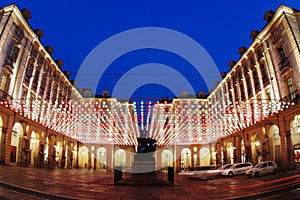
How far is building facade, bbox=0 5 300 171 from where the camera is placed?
78.6 ft

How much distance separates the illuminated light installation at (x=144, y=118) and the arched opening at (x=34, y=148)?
198 centimetres

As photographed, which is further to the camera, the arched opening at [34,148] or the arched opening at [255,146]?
the arched opening at [34,148]

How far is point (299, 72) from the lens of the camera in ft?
73.6

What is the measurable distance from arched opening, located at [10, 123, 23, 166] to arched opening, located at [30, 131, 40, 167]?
117 inches

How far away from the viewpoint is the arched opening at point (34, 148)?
3244cm

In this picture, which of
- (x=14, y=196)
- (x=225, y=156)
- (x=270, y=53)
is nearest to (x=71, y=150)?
(x=225, y=156)

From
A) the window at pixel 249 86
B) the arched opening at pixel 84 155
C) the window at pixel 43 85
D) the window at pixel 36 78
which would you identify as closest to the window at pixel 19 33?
the window at pixel 36 78

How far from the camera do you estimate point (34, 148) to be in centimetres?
3309

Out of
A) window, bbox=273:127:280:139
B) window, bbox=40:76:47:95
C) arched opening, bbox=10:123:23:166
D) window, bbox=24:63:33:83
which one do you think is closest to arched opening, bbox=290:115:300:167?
window, bbox=273:127:280:139

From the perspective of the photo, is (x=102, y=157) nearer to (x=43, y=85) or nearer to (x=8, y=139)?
(x=43, y=85)

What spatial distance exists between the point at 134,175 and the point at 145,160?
1332 mm

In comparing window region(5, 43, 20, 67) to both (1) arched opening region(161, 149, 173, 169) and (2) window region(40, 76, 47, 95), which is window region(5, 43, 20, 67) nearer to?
(2) window region(40, 76, 47, 95)

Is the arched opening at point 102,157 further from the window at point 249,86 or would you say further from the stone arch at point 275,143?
the stone arch at point 275,143

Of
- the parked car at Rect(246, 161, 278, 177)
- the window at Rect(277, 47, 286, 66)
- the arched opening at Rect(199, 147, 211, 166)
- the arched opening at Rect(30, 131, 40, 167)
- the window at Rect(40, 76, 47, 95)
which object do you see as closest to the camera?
the parked car at Rect(246, 161, 278, 177)
